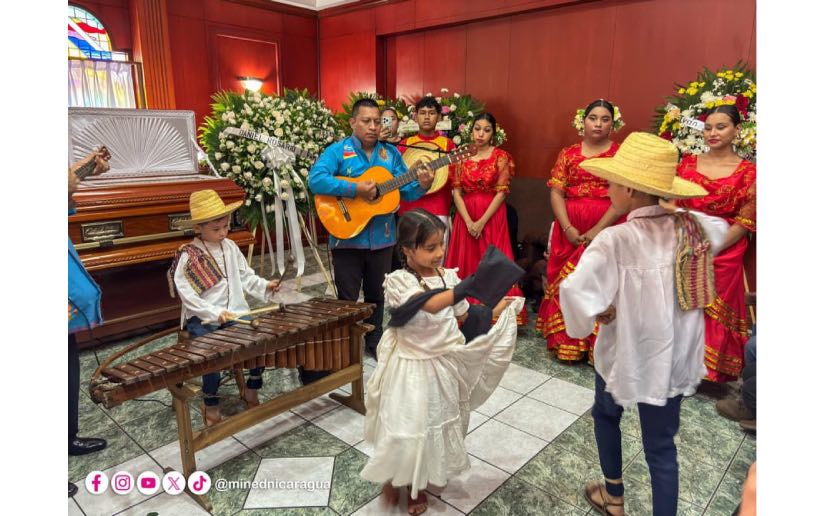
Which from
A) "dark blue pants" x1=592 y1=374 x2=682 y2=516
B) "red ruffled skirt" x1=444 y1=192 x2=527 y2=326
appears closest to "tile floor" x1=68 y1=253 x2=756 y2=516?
"dark blue pants" x1=592 y1=374 x2=682 y2=516

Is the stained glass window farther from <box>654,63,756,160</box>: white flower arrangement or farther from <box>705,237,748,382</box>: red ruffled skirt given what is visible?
<box>705,237,748,382</box>: red ruffled skirt

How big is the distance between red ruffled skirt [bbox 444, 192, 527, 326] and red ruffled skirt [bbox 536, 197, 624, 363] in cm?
43

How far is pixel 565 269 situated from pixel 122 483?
2.91 metres

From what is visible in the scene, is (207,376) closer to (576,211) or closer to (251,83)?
(576,211)

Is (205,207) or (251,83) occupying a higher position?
(251,83)

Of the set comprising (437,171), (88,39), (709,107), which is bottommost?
(437,171)

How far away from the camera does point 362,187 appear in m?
3.16

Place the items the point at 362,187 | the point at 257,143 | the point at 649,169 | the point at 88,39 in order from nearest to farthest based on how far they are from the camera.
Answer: the point at 649,169 → the point at 362,187 → the point at 257,143 → the point at 88,39

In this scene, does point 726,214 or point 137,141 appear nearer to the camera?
point 726,214

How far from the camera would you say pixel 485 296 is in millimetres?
1608

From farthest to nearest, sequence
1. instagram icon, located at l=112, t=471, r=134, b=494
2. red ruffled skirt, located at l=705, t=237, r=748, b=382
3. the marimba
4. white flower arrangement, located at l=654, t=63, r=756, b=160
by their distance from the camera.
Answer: white flower arrangement, located at l=654, t=63, r=756, b=160
red ruffled skirt, located at l=705, t=237, r=748, b=382
instagram icon, located at l=112, t=471, r=134, b=494
the marimba

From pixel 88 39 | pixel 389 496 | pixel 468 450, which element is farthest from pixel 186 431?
pixel 88 39

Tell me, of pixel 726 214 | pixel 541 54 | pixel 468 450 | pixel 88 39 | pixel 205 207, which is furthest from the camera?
pixel 88 39

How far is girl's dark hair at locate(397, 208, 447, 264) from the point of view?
1.82 m
